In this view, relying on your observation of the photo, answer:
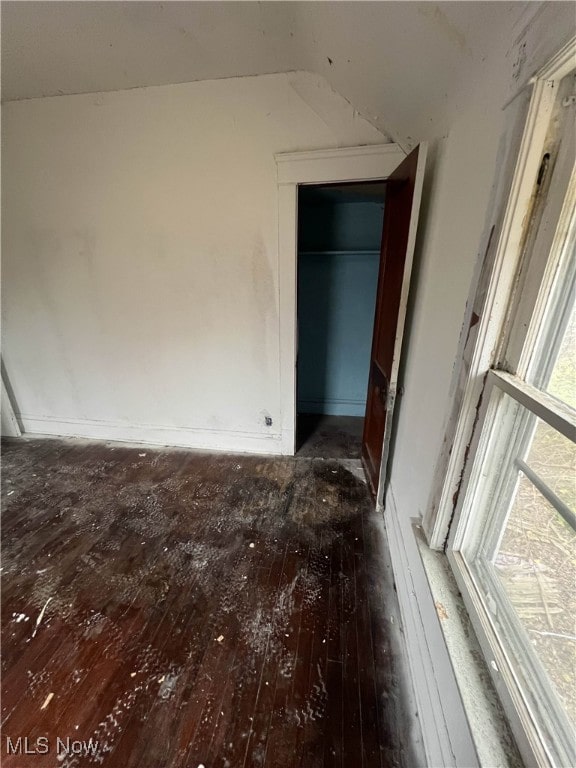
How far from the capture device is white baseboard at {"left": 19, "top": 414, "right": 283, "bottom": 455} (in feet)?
8.75

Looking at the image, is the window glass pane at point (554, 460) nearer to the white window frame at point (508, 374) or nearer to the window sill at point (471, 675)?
the white window frame at point (508, 374)

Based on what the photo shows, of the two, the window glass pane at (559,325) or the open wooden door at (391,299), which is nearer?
the window glass pane at (559,325)

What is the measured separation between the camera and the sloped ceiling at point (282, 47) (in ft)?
3.10

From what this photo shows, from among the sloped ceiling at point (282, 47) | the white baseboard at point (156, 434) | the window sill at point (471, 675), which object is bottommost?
the white baseboard at point (156, 434)

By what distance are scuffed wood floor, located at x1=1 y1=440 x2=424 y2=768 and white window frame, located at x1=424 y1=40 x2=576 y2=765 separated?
0.61m

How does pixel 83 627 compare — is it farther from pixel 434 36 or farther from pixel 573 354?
pixel 434 36

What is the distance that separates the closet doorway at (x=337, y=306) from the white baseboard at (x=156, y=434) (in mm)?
421

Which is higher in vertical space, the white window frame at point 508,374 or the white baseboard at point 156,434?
the white window frame at point 508,374

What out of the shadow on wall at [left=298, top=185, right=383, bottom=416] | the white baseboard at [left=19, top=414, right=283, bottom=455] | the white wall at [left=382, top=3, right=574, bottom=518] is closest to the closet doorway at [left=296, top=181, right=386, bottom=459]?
the shadow on wall at [left=298, top=185, right=383, bottom=416]

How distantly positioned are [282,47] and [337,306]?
1.94m

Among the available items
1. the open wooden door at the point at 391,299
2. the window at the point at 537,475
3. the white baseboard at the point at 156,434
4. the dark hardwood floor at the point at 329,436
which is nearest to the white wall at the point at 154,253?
the white baseboard at the point at 156,434

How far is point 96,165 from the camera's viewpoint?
2.22 m

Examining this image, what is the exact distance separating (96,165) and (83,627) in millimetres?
2864

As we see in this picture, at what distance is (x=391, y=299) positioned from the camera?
1.80 m
